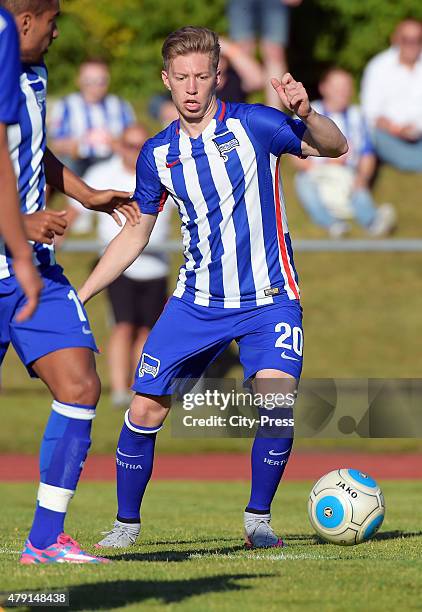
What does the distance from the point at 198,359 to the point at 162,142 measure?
120 cm

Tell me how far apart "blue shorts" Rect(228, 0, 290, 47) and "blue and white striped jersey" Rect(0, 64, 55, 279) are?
9.78 metres

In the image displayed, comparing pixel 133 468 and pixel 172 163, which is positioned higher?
pixel 172 163

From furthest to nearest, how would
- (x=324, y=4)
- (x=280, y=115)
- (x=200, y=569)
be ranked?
(x=324, y=4), (x=280, y=115), (x=200, y=569)

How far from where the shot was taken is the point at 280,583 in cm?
510

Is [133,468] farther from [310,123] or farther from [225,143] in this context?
[310,123]

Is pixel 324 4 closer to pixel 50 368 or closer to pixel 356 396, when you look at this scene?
pixel 356 396

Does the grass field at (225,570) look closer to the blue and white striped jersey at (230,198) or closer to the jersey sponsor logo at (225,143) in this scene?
the blue and white striped jersey at (230,198)

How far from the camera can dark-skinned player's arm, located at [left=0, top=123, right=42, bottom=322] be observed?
14.5 ft

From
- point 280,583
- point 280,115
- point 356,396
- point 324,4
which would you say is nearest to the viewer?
point 280,583

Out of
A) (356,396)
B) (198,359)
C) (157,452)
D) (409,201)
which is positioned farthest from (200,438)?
(198,359)

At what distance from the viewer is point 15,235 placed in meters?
4.55

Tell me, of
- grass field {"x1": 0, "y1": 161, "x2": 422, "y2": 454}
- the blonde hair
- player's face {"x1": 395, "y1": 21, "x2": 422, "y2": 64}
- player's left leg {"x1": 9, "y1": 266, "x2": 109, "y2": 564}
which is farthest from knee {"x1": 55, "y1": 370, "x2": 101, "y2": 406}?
player's face {"x1": 395, "y1": 21, "x2": 422, "y2": 64}

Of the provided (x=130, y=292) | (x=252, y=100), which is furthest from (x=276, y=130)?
(x=252, y=100)

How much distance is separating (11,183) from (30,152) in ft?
2.79
